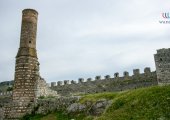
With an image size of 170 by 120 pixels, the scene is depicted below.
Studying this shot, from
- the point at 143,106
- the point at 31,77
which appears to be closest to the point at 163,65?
the point at 143,106

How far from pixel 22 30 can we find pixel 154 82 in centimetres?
1522

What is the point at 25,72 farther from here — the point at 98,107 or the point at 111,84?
the point at 111,84

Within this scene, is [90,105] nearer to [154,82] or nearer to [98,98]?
[98,98]

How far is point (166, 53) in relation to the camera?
26766mm

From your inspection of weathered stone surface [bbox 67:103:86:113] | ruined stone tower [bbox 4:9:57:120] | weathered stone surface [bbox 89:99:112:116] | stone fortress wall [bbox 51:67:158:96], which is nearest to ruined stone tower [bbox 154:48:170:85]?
stone fortress wall [bbox 51:67:158:96]

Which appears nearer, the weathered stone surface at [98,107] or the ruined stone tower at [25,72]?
the weathered stone surface at [98,107]

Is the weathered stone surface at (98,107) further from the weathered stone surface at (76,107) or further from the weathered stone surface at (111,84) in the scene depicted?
the weathered stone surface at (111,84)

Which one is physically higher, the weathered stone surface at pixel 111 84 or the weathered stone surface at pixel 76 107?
the weathered stone surface at pixel 111 84

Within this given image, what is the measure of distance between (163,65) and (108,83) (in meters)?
9.95

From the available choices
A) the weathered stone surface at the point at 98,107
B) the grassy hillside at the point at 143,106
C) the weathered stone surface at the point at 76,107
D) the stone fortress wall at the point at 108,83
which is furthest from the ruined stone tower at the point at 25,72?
the grassy hillside at the point at 143,106

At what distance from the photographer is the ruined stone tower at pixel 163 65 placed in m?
26.4

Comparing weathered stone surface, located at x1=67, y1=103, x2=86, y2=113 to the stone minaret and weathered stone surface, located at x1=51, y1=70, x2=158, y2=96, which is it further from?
weathered stone surface, located at x1=51, y1=70, x2=158, y2=96

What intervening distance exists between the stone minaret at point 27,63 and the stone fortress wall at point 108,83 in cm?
950

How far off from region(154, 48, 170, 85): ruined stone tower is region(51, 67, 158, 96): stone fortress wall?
470 cm
